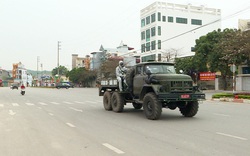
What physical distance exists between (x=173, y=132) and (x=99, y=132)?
2270 millimetres

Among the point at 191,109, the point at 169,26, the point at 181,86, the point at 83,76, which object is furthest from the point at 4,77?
the point at 181,86

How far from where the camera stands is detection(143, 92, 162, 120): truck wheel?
1125 centimetres

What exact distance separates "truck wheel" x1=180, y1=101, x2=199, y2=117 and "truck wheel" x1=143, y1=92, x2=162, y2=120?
1.79 meters

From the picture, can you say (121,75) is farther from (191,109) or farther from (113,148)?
(113,148)

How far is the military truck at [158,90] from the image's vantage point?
11.3 meters

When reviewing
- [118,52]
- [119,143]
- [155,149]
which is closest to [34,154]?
[119,143]

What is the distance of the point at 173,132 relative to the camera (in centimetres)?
883

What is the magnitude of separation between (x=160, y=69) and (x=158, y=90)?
1.59 metres

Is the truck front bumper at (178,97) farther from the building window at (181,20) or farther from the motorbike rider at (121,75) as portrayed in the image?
the building window at (181,20)

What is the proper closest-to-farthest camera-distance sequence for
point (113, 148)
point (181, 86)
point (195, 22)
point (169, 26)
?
point (113, 148), point (181, 86), point (169, 26), point (195, 22)

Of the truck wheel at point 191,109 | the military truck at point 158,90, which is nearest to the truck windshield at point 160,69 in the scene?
the military truck at point 158,90

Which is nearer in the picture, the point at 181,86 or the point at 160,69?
the point at 181,86

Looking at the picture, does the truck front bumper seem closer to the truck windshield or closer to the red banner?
the truck windshield

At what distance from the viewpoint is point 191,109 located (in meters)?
12.4
